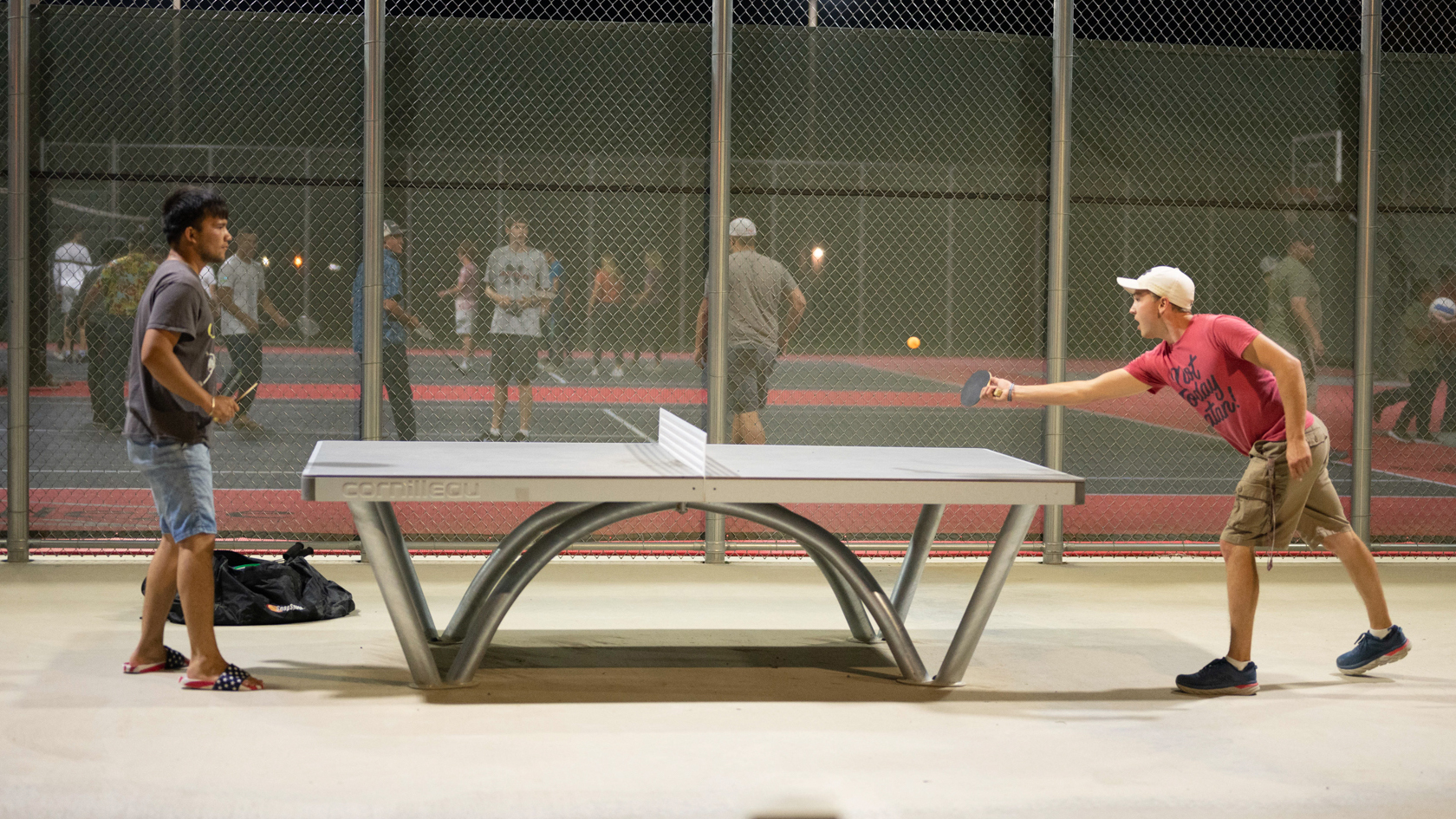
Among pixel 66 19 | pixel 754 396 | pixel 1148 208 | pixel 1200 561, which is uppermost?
pixel 66 19

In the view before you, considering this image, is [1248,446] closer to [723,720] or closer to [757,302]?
[723,720]

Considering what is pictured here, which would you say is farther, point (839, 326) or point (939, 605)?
point (839, 326)

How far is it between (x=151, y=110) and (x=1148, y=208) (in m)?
6.09

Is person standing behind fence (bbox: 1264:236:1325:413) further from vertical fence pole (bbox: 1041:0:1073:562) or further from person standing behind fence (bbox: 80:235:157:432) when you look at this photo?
person standing behind fence (bbox: 80:235:157:432)

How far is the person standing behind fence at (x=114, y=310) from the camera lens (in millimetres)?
7750

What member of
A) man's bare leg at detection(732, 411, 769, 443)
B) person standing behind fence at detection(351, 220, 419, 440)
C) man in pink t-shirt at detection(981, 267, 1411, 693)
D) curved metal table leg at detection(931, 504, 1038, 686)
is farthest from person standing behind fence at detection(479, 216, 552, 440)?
curved metal table leg at detection(931, 504, 1038, 686)

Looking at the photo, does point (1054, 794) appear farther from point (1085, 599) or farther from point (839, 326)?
point (839, 326)

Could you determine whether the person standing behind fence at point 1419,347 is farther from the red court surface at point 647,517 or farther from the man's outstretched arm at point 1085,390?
the man's outstretched arm at point 1085,390

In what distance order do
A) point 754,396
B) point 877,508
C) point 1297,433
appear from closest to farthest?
point 1297,433
point 754,396
point 877,508

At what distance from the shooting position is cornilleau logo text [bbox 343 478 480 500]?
177 inches

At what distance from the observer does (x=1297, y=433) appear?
4980mm

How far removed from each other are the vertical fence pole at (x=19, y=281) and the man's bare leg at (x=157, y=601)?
2998mm

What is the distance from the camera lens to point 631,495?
4609 millimetres

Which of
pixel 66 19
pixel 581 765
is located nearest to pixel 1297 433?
pixel 581 765
